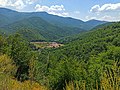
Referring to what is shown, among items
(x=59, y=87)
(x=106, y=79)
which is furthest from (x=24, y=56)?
(x=106, y=79)

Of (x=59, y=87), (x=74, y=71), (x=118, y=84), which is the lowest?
(x=59, y=87)

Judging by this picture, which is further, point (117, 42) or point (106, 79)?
point (117, 42)

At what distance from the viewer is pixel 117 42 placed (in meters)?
127

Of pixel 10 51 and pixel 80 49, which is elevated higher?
pixel 10 51

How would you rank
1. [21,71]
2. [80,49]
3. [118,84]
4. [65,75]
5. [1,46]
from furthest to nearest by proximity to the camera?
[80,49], [1,46], [21,71], [65,75], [118,84]

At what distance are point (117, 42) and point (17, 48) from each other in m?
73.2

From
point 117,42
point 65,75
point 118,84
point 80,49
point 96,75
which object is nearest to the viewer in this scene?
point 118,84

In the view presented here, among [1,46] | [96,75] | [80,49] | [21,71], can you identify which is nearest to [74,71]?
[96,75]

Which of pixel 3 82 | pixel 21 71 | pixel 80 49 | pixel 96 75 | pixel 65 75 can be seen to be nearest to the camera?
pixel 3 82

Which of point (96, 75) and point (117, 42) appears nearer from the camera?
point (96, 75)

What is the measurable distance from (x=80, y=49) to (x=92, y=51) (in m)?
13.0

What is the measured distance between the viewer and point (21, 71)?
63219 millimetres

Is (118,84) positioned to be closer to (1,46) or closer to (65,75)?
(65,75)

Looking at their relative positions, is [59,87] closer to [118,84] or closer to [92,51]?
[118,84]
